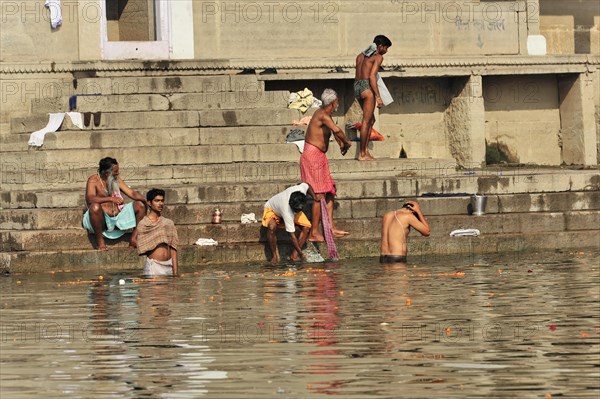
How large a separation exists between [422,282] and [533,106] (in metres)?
8.83

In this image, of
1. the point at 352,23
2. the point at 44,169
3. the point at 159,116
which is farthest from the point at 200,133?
the point at 352,23

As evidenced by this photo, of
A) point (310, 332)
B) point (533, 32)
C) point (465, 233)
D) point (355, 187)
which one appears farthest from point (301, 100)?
point (310, 332)

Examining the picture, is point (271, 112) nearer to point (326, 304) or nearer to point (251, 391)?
point (326, 304)

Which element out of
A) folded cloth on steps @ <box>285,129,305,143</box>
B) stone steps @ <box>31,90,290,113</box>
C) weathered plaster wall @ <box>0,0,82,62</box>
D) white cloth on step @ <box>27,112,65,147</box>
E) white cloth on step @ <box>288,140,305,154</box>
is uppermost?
weathered plaster wall @ <box>0,0,82,62</box>

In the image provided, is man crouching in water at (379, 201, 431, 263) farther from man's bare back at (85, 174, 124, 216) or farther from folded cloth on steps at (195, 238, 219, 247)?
man's bare back at (85, 174, 124, 216)

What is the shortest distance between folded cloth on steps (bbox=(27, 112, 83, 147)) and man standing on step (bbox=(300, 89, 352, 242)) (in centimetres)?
323

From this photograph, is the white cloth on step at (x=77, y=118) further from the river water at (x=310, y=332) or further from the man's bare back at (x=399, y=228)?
the man's bare back at (x=399, y=228)

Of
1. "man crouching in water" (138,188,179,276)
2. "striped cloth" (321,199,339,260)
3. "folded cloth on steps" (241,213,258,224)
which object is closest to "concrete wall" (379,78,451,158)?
"folded cloth on steps" (241,213,258,224)

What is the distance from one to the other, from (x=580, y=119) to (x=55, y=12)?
7265 mm

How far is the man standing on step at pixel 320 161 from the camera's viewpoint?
15641 millimetres

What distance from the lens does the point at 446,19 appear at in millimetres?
20922

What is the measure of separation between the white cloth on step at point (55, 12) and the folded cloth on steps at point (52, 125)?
1.87 meters

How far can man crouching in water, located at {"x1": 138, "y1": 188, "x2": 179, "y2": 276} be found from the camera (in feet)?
46.6

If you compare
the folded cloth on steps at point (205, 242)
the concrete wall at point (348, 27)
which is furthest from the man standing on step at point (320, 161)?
the concrete wall at point (348, 27)
